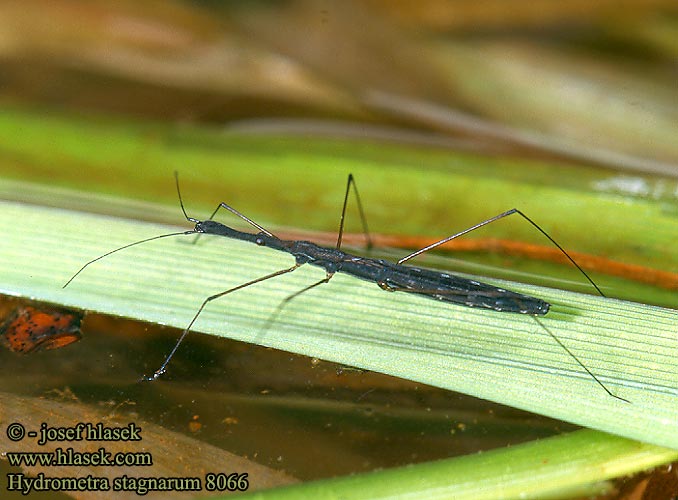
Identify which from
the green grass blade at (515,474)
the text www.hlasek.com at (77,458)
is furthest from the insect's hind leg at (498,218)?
the text www.hlasek.com at (77,458)

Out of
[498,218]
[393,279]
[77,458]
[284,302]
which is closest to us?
[77,458]

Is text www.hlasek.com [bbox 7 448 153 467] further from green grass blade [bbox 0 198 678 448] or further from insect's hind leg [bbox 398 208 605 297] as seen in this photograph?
insect's hind leg [bbox 398 208 605 297]

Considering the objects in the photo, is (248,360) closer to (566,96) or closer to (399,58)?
(399,58)

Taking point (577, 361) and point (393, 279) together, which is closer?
point (577, 361)

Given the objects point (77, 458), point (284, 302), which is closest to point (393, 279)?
point (284, 302)

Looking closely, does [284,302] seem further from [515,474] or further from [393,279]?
[515,474]

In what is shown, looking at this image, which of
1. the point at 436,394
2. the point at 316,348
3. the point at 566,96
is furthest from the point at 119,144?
the point at 566,96
